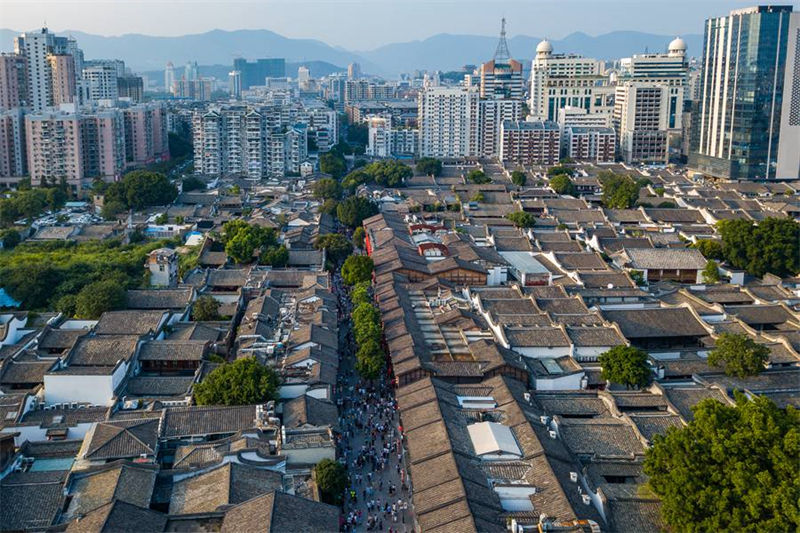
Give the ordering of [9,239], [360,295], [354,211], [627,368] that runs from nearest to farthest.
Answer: [627,368]
[360,295]
[9,239]
[354,211]

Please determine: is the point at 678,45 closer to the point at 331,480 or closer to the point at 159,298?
the point at 159,298

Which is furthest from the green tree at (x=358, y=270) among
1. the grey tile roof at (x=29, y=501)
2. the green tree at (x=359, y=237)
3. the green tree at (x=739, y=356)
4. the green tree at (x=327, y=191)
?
the green tree at (x=327, y=191)

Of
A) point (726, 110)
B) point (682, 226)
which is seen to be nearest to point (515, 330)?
point (682, 226)

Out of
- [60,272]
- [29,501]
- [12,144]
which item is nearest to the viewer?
[29,501]

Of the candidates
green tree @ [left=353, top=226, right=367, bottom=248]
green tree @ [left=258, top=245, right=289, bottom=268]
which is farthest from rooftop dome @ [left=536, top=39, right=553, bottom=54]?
green tree @ [left=258, top=245, right=289, bottom=268]

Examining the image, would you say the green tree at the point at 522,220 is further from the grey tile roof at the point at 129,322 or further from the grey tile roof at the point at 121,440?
the grey tile roof at the point at 121,440

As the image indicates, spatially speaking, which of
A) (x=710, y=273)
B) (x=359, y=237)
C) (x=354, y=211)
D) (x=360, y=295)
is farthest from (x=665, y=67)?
(x=360, y=295)

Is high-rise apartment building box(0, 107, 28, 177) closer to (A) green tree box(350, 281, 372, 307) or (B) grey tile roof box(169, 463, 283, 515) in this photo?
(A) green tree box(350, 281, 372, 307)
